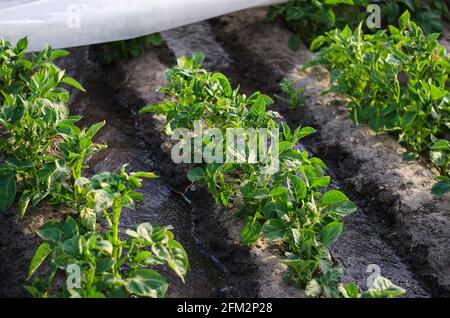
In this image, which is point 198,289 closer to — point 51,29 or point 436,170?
point 436,170

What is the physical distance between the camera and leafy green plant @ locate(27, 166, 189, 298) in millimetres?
3311

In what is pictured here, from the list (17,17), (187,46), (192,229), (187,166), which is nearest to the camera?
(192,229)

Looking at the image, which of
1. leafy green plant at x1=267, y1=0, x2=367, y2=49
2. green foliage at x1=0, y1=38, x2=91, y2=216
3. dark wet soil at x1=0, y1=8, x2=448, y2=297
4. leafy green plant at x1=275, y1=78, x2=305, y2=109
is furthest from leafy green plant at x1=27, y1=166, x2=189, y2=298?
leafy green plant at x1=267, y1=0, x2=367, y2=49

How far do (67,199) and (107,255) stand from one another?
674 millimetres

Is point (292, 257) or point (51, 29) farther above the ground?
point (51, 29)

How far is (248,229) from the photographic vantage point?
399cm

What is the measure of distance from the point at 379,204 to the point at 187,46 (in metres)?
2.33

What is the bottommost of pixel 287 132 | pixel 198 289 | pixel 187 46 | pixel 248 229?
pixel 198 289

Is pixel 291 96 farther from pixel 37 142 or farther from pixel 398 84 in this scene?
pixel 37 142

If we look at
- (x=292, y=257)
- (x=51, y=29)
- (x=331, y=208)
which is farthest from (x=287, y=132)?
(x=51, y=29)

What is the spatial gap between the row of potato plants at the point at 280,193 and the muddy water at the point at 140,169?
27cm

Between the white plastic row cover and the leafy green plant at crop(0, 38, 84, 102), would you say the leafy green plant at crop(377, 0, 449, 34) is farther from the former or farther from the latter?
the leafy green plant at crop(0, 38, 84, 102)

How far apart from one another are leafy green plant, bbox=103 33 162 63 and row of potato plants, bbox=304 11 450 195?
→ 4.17 feet

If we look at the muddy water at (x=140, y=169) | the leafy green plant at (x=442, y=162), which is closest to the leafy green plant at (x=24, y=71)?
the muddy water at (x=140, y=169)
